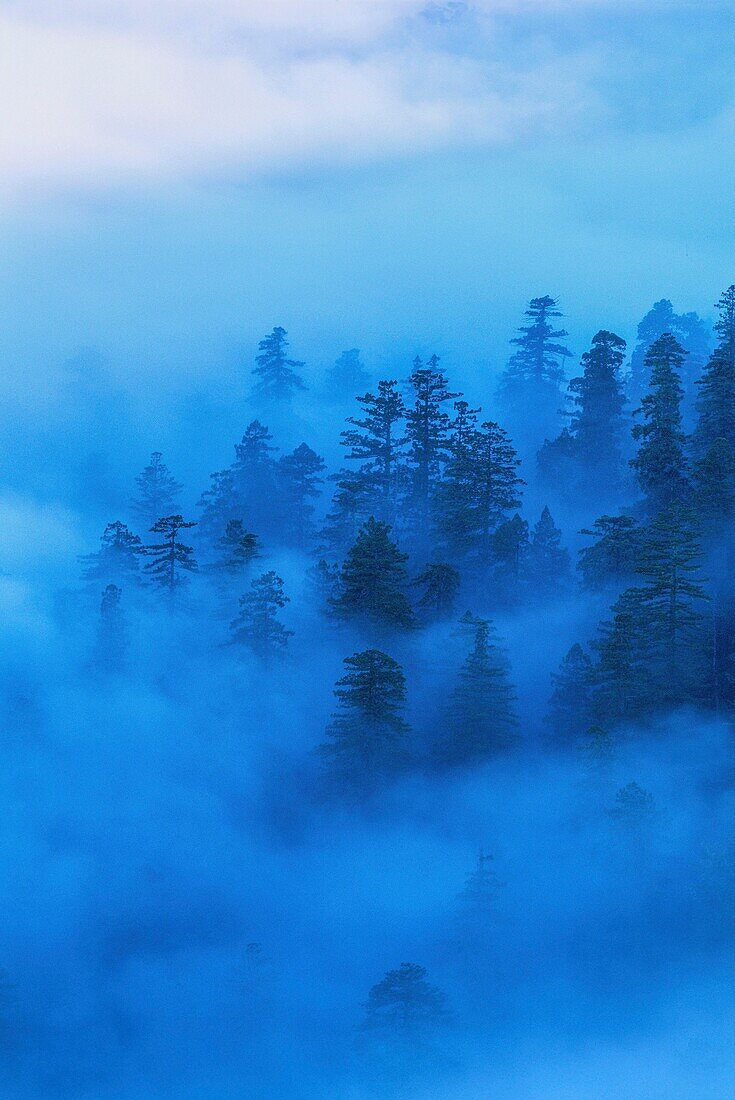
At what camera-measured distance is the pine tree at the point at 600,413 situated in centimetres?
9344

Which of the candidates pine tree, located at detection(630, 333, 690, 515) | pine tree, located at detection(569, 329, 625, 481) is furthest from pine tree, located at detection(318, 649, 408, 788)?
pine tree, located at detection(569, 329, 625, 481)

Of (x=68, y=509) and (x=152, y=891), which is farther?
(x=68, y=509)

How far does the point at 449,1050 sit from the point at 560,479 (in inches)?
1832

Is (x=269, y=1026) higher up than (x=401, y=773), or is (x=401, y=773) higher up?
(x=401, y=773)

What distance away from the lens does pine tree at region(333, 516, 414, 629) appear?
7269cm

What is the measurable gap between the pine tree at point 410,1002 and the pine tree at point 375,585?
20122 mm

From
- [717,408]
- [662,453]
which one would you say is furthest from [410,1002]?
[717,408]

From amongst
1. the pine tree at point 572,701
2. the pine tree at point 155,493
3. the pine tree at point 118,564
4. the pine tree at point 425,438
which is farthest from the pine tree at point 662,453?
the pine tree at point 155,493

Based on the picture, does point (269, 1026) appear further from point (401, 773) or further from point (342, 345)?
point (342, 345)

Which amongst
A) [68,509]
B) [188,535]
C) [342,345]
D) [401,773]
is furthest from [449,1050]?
[342,345]

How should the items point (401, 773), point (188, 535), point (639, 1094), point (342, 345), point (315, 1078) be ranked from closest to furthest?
point (639, 1094) → point (315, 1078) → point (401, 773) → point (188, 535) → point (342, 345)

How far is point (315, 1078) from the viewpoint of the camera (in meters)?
64.4

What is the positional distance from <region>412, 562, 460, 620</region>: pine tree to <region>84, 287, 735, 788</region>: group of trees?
0.26 feet

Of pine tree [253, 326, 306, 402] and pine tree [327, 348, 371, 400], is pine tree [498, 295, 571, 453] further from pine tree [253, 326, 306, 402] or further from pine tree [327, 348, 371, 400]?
pine tree [327, 348, 371, 400]
